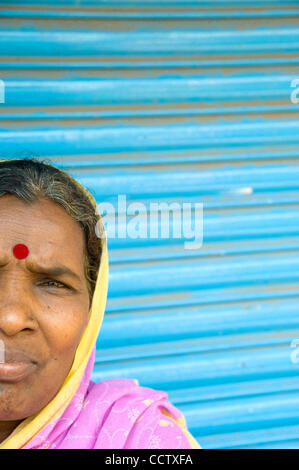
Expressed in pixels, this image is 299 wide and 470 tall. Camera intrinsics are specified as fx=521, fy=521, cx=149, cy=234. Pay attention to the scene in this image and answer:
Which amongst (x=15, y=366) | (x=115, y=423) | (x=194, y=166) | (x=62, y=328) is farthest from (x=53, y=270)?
(x=194, y=166)

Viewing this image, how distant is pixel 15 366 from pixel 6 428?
1.03 feet

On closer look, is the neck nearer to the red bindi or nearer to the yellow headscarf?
the yellow headscarf

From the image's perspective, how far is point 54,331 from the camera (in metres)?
1.43

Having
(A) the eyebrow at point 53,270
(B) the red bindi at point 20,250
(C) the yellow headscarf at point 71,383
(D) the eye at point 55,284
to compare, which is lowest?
(C) the yellow headscarf at point 71,383

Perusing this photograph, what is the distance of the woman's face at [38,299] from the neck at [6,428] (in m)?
0.12

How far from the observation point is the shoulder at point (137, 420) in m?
1.44

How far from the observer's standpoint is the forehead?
1.45 metres

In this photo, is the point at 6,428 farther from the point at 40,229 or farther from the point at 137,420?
the point at 40,229

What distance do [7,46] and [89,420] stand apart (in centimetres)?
180

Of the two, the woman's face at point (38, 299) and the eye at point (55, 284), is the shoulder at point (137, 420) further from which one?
the eye at point (55, 284)

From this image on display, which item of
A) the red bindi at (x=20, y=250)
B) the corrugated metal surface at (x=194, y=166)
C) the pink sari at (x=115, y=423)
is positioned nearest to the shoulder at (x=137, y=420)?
the pink sari at (x=115, y=423)

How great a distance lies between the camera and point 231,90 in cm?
270

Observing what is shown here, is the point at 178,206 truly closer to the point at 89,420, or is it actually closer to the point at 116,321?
the point at 116,321
